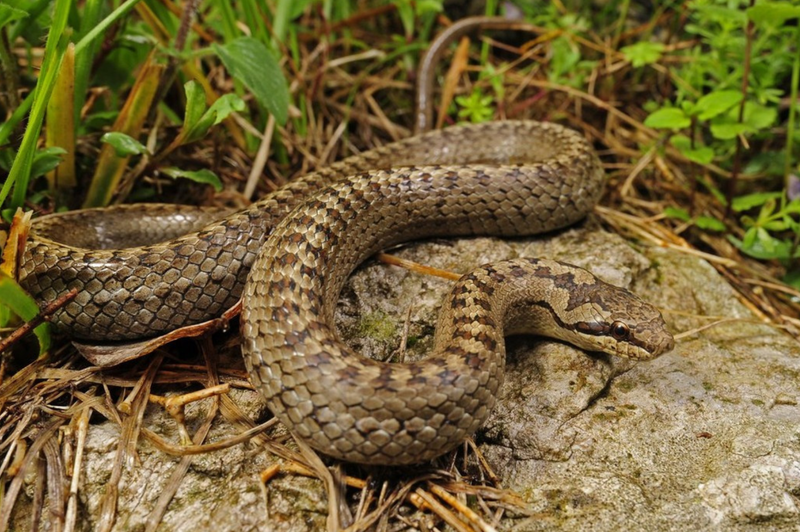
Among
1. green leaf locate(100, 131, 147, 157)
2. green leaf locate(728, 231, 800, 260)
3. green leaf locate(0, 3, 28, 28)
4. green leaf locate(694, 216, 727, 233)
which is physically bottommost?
green leaf locate(728, 231, 800, 260)

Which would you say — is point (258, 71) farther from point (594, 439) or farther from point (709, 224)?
point (709, 224)

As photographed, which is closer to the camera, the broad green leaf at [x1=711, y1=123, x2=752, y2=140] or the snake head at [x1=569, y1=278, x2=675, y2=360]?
the snake head at [x1=569, y1=278, x2=675, y2=360]

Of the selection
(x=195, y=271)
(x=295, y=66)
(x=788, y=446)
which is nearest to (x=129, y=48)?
(x=295, y=66)

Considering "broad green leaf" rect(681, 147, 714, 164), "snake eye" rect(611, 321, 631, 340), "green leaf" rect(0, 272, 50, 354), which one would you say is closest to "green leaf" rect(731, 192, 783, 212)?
"broad green leaf" rect(681, 147, 714, 164)

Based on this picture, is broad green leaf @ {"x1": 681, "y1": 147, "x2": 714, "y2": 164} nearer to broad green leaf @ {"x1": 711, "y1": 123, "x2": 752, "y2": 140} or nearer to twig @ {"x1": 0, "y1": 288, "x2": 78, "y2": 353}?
broad green leaf @ {"x1": 711, "y1": 123, "x2": 752, "y2": 140}

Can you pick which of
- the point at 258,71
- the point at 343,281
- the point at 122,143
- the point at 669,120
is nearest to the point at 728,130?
the point at 669,120

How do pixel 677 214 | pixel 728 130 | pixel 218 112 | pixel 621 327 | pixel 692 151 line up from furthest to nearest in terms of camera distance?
pixel 677 214
pixel 692 151
pixel 728 130
pixel 218 112
pixel 621 327

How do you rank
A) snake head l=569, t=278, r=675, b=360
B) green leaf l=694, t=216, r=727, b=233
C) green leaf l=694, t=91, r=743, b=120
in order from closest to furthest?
snake head l=569, t=278, r=675, b=360, green leaf l=694, t=91, r=743, b=120, green leaf l=694, t=216, r=727, b=233
